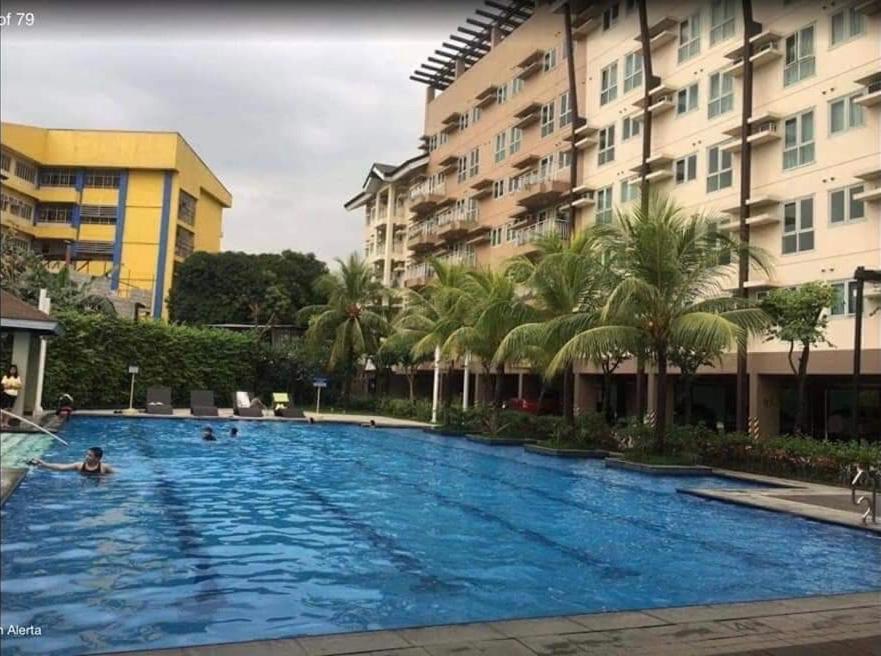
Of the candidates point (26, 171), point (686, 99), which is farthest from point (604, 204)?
point (26, 171)

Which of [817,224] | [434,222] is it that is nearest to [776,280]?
[817,224]

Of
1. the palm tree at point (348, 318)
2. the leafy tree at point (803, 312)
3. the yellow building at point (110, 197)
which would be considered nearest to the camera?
the yellow building at point (110, 197)

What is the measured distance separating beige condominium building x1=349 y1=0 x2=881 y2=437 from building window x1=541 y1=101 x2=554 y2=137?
77 millimetres

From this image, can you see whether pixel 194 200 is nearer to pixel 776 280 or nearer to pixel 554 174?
pixel 776 280

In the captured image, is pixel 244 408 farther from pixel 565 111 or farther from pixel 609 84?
pixel 609 84

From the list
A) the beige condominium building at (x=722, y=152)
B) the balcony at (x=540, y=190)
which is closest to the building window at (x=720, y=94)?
the beige condominium building at (x=722, y=152)

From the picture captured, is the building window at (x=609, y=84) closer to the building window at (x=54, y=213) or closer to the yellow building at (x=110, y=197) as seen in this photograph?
the yellow building at (x=110, y=197)

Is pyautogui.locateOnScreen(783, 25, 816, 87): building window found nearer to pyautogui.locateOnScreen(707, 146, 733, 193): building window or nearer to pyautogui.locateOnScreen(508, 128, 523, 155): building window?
pyautogui.locateOnScreen(707, 146, 733, 193): building window

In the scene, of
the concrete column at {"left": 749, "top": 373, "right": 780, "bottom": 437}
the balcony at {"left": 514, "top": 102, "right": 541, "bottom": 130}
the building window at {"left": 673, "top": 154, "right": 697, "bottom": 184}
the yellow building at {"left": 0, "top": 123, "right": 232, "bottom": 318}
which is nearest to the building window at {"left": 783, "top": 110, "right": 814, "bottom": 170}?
the building window at {"left": 673, "top": 154, "right": 697, "bottom": 184}

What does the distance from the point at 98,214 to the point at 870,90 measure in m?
23.0

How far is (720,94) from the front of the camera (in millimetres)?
26828

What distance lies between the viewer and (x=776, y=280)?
78.8ft

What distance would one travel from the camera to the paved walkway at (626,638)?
4836 millimetres

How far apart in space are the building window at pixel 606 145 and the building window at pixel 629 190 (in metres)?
1.64
